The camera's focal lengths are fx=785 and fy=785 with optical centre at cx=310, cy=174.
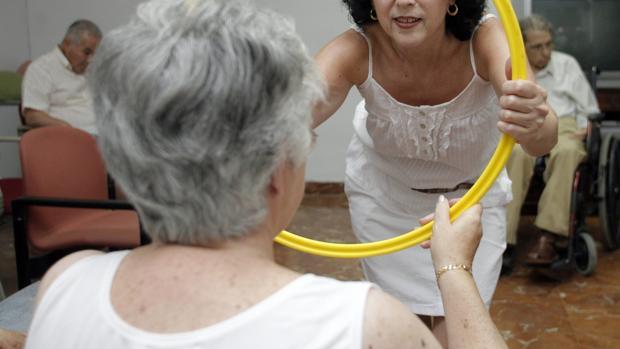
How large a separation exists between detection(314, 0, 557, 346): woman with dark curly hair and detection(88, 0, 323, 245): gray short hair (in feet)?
2.55

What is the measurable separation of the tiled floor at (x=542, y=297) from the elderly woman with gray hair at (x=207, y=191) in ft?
8.50

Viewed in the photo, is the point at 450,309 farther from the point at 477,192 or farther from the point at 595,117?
the point at 595,117

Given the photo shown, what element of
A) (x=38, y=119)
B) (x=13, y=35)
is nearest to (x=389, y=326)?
(x=38, y=119)

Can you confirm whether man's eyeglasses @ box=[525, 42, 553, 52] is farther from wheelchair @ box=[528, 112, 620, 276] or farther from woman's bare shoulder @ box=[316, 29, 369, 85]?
woman's bare shoulder @ box=[316, 29, 369, 85]

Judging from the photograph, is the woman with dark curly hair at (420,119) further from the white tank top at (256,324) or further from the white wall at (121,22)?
the white wall at (121,22)

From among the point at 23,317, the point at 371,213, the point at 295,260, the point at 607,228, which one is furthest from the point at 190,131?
the point at 607,228

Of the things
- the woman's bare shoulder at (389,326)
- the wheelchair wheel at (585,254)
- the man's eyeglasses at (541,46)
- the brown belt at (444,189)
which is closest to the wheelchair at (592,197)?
the wheelchair wheel at (585,254)

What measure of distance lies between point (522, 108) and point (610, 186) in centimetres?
313

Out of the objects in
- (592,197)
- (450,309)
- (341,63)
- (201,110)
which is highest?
(201,110)

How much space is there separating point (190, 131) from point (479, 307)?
57 centimetres

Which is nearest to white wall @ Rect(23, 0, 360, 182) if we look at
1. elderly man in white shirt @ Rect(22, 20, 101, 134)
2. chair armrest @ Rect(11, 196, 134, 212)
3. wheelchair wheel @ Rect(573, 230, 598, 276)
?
elderly man in white shirt @ Rect(22, 20, 101, 134)

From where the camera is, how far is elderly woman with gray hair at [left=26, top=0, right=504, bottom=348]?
0.95 metres

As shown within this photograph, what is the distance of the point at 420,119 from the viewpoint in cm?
212

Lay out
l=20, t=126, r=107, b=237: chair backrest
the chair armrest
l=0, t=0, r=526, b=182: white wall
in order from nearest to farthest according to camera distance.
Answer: the chair armrest → l=20, t=126, r=107, b=237: chair backrest → l=0, t=0, r=526, b=182: white wall
